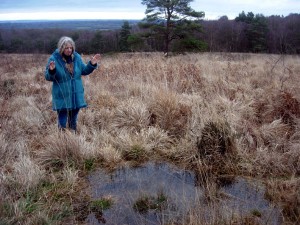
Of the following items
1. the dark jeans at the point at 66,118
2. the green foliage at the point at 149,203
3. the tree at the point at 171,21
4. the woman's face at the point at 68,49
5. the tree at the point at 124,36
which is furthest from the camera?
the tree at the point at 124,36

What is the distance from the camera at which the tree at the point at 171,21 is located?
75.0 ft

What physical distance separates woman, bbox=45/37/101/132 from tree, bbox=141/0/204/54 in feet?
63.5

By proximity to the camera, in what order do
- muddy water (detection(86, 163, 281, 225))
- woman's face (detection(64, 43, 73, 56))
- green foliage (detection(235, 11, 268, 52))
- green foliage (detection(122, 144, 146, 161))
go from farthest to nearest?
green foliage (detection(235, 11, 268, 52)), woman's face (detection(64, 43, 73, 56)), green foliage (detection(122, 144, 146, 161)), muddy water (detection(86, 163, 281, 225))

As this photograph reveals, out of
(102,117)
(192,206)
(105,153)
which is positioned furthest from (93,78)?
(192,206)

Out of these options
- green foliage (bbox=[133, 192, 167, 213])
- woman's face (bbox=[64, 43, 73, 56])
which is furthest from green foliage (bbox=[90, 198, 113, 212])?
woman's face (bbox=[64, 43, 73, 56])

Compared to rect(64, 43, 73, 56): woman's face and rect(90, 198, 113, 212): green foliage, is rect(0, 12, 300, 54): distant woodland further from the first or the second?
rect(90, 198, 113, 212): green foliage

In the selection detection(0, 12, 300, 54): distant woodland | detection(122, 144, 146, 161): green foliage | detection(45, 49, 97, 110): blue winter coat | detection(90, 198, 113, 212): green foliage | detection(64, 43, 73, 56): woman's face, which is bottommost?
detection(90, 198, 113, 212): green foliage

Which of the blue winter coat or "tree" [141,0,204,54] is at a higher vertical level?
"tree" [141,0,204,54]

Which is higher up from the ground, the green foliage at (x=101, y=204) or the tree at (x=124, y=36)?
the tree at (x=124, y=36)

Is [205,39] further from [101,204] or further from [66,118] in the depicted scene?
[101,204]

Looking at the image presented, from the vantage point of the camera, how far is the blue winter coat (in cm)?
391

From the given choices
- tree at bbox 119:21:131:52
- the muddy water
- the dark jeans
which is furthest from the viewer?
tree at bbox 119:21:131:52

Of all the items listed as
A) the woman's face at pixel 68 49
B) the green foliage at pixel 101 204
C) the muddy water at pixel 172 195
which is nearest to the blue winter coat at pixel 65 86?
the woman's face at pixel 68 49

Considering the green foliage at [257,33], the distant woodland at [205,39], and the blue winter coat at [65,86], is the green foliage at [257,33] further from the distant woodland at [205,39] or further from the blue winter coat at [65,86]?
the blue winter coat at [65,86]
